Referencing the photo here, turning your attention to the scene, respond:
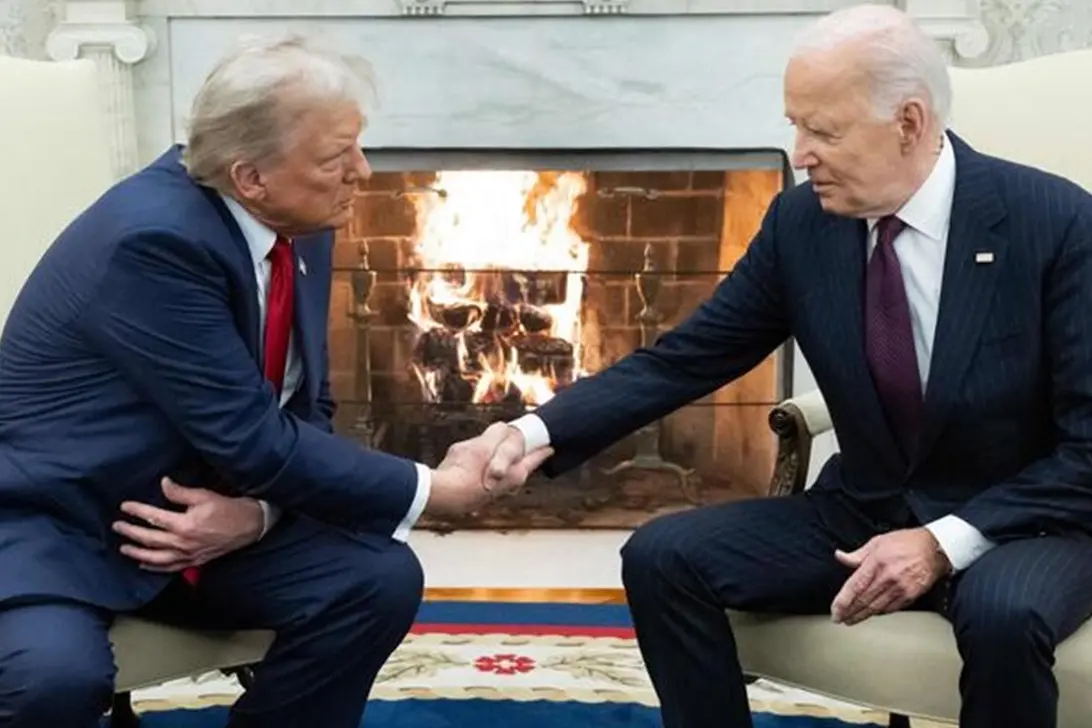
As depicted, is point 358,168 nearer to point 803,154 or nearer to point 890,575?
point 803,154

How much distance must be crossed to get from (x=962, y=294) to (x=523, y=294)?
1.80 metres

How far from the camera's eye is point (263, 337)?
75.0 inches

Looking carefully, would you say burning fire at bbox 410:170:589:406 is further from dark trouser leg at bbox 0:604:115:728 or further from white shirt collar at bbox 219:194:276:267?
dark trouser leg at bbox 0:604:115:728

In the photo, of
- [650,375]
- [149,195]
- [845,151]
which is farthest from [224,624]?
[845,151]

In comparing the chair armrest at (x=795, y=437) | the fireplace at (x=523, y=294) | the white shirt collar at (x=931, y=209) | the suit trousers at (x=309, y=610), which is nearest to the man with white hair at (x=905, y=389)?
the white shirt collar at (x=931, y=209)

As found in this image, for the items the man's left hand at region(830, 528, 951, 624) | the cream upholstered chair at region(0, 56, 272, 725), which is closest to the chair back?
the cream upholstered chair at region(0, 56, 272, 725)

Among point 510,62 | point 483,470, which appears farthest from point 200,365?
point 510,62

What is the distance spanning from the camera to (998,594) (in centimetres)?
166

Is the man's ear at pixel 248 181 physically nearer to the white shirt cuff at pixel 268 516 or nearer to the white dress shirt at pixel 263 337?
the white dress shirt at pixel 263 337

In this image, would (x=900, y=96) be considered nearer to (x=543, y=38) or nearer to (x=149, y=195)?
(x=149, y=195)

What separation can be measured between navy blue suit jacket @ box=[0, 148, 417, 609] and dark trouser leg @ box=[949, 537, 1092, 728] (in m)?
0.74

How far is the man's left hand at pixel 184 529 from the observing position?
1.79 meters

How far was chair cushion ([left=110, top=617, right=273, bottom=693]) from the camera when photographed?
1.79 metres

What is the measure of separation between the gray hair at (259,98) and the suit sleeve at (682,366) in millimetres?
541
